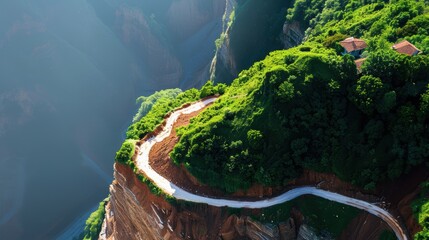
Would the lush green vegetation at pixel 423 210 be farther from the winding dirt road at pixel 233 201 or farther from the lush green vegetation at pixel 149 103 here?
the lush green vegetation at pixel 149 103

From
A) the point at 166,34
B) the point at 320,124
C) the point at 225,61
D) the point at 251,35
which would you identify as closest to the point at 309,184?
the point at 320,124

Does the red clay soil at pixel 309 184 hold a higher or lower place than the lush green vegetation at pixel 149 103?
lower

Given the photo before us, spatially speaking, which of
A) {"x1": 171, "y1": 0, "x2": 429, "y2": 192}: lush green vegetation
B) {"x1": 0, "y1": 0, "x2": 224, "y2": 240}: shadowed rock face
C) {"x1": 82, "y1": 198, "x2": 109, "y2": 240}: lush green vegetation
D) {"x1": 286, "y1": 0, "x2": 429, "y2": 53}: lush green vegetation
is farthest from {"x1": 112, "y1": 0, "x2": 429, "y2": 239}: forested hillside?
{"x1": 0, "y1": 0, "x2": 224, "y2": 240}: shadowed rock face

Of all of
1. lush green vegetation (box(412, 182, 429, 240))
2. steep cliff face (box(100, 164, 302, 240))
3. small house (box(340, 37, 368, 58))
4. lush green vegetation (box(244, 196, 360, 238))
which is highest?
small house (box(340, 37, 368, 58))

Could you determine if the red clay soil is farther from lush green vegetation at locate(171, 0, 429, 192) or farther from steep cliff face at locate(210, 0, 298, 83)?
steep cliff face at locate(210, 0, 298, 83)

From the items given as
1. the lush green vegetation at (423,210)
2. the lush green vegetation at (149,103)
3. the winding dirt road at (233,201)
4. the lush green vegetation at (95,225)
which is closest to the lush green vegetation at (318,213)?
the winding dirt road at (233,201)

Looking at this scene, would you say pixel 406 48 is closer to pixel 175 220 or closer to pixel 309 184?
pixel 309 184
